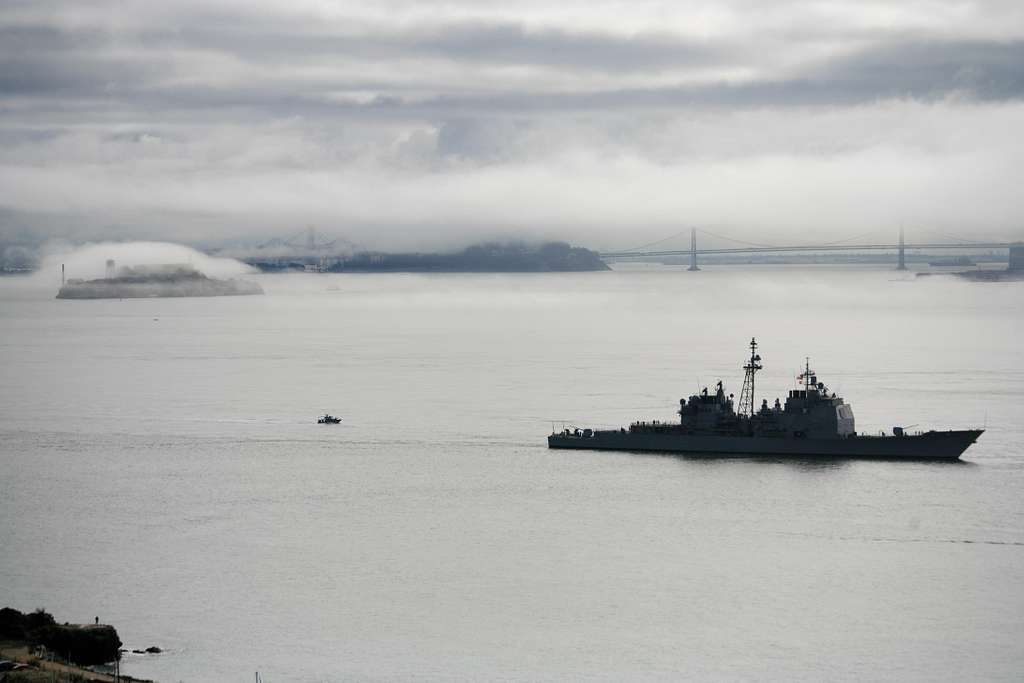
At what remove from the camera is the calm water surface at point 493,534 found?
3247 centimetres

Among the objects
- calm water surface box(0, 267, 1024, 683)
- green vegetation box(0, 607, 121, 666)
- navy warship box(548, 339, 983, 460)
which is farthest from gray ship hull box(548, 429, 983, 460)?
green vegetation box(0, 607, 121, 666)

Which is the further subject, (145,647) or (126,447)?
(126,447)

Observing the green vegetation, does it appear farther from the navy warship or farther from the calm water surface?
the navy warship

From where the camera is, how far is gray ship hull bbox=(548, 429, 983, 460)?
57062 mm

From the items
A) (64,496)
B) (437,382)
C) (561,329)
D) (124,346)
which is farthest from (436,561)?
(561,329)

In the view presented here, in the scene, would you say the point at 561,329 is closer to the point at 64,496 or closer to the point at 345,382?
the point at 345,382

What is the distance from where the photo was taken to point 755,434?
197ft

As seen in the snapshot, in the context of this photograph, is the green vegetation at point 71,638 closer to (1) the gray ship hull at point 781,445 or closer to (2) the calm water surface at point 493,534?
(2) the calm water surface at point 493,534

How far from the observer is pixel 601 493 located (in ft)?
166

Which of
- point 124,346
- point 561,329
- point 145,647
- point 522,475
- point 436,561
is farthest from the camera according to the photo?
point 561,329

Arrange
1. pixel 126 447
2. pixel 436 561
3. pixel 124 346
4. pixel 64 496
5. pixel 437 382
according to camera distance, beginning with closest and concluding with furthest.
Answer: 1. pixel 436 561
2. pixel 64 496
3. pixel 126 447
4. pixel 437 382
5. pixel 124 346

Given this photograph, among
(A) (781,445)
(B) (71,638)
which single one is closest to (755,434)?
(A) (781,445)

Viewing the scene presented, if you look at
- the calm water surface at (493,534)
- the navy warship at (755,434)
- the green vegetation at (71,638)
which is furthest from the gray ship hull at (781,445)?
the green vegetation at (71,638)

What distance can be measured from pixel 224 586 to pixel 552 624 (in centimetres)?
Result: 933
